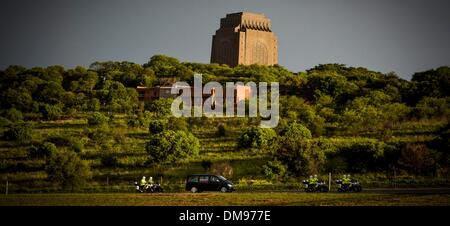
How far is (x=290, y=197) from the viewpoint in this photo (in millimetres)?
31672

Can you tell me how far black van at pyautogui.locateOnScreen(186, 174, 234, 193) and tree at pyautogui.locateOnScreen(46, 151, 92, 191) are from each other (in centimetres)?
967

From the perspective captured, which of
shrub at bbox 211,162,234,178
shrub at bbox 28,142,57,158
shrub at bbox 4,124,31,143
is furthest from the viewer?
shrub at bbox 4,124,31,143

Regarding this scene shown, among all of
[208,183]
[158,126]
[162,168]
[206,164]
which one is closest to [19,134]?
[158,126]

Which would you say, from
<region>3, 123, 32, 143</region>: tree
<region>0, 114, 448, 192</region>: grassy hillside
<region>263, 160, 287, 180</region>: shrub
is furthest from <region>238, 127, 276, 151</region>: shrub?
<region>3, 123, 32, 143</region>: tree

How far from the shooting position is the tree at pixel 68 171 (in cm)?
4375

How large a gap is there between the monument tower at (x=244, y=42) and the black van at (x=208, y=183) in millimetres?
96196

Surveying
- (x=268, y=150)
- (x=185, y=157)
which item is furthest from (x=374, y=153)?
(x=185, y=157)

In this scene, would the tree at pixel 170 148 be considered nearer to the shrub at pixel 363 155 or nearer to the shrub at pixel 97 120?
the shrub at pixel 363 155

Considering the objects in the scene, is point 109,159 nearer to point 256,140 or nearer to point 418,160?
point 256,140

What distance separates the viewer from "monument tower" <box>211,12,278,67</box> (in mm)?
134625

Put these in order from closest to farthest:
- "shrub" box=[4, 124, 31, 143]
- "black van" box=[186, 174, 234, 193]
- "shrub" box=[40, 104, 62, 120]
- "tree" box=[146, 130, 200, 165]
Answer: "black van" box=[186, 174, 234, 193]
"tree" box=[146, 130, 200, 165]
"shrub" box=[4, 124, 31, 143]
"shrub" box=[40, 104, 62, 120]

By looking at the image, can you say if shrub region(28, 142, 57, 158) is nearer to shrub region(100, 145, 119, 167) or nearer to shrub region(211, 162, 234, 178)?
shrub region(100, 145, 119, 167)
